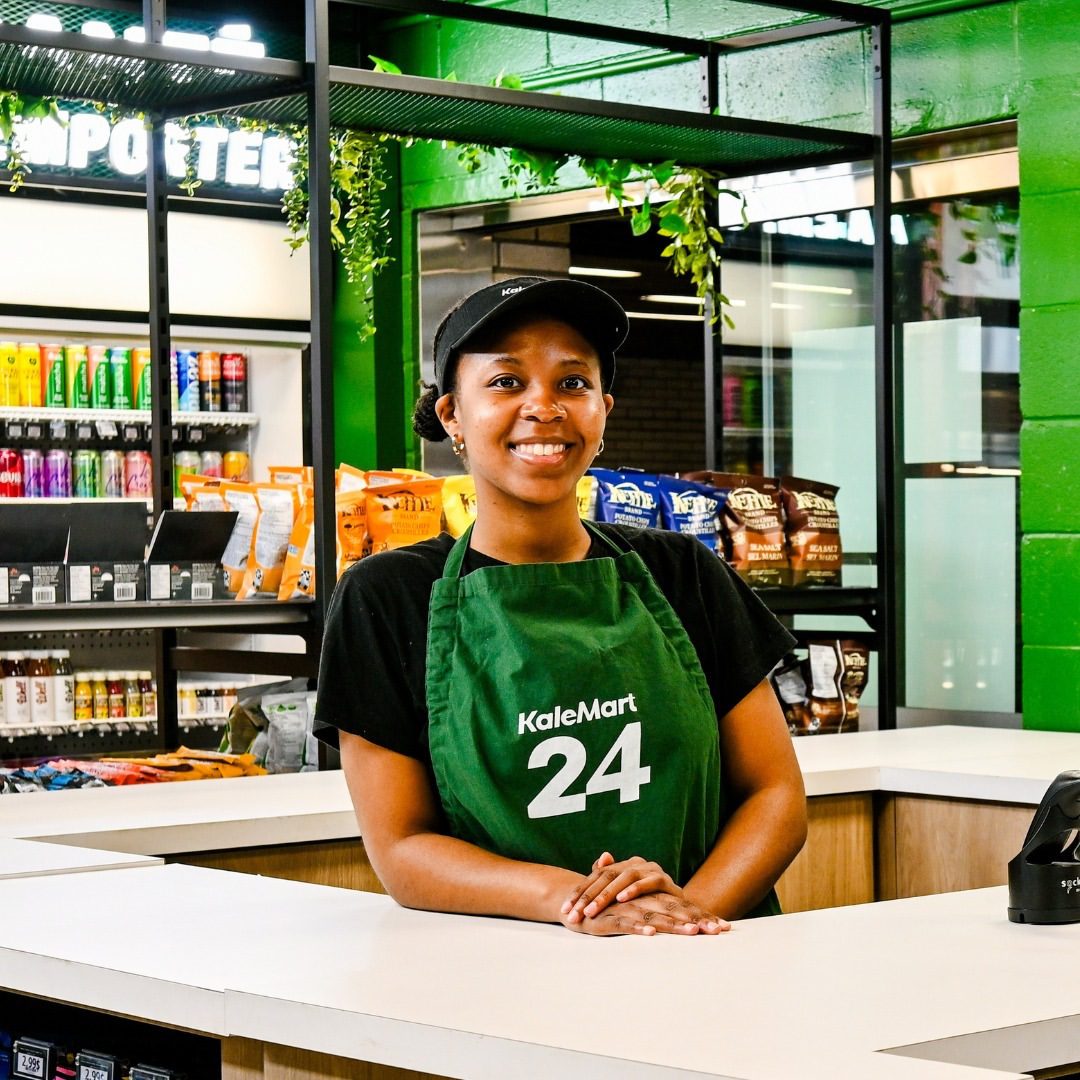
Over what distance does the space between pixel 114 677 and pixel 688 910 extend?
5267mm

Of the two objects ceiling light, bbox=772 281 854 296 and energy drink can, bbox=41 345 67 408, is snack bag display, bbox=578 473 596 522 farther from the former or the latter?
energy drink can, bbox=41 345 67 408

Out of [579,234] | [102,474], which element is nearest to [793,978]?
[102,474]

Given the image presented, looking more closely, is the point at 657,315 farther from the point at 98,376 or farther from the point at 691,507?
the point at 691,507

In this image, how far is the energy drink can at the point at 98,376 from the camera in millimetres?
6883

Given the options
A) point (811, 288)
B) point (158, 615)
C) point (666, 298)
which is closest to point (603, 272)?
point (666, 298)

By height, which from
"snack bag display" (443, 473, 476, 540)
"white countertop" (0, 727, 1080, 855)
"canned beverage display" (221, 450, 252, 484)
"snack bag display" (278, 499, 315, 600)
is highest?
"canned beverage display" (221, 450, 252, 484)

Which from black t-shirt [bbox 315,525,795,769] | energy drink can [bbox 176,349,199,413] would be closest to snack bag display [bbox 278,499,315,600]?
black t-shirt [bbox 315,525,795,769]

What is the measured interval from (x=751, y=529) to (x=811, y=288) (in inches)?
55.7

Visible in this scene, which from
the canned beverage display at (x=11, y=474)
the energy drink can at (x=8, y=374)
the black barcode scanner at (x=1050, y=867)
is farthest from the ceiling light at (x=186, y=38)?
the black barcode scanner at (x=1050, y=867)

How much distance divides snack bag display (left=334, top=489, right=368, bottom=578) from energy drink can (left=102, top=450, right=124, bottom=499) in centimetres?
334

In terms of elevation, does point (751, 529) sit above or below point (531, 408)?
below

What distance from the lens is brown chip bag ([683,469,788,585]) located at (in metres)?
4.37

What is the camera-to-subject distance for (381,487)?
3.89 metres

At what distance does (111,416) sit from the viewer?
6.87 m
